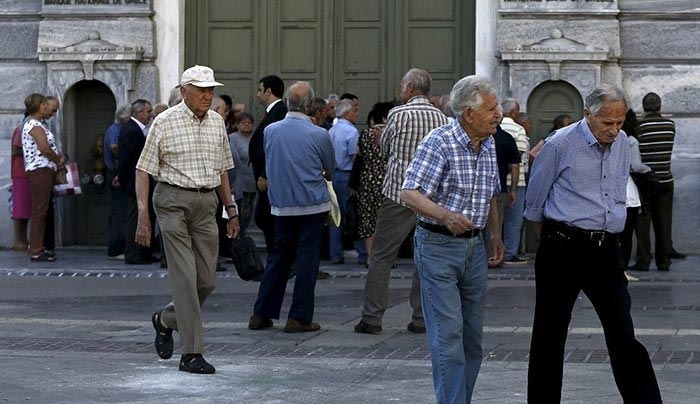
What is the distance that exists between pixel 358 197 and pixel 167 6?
4.00 meters

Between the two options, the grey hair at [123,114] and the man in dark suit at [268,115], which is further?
the grey hair at [123,114]

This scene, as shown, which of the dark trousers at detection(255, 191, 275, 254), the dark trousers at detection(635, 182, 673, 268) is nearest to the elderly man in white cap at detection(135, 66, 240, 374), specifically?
the dark trousers at detection(255, 191, 275, 254)

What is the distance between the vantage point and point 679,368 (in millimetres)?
9781

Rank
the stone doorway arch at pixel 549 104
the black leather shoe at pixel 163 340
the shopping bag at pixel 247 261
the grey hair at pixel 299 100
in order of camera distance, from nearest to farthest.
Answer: the black leather shoe at pixel 163 340, the shopping bag at pixel 247 261, the grey hair at pixel 299 100, the stone doorway arch at pixel 549 104

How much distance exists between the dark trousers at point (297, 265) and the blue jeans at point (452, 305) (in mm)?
3931

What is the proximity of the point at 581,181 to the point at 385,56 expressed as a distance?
11.4 m

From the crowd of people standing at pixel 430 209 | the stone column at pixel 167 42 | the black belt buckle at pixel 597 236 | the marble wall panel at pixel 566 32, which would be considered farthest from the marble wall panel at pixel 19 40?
the black belt buckle at pixel 597 236

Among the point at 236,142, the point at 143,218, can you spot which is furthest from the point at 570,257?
the point at 236,142

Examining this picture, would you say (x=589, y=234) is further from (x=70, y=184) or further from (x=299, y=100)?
(x=70, y=184)

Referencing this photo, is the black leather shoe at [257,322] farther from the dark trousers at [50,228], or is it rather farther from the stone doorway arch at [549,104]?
the stone doorway arch at [549,104]

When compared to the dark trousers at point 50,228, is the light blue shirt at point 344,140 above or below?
above

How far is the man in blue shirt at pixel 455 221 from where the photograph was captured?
24.4 ft

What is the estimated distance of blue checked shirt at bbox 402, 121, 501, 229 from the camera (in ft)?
24.6

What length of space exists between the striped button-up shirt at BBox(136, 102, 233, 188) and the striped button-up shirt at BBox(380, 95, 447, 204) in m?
1.55
